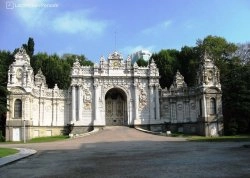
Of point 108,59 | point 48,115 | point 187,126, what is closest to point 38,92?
point 48,115

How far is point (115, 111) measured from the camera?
63312mm

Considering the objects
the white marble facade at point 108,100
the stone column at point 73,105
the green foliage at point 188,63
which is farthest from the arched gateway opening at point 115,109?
the green foliage at point 188,63

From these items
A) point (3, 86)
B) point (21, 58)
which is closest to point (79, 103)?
point (21, 58)

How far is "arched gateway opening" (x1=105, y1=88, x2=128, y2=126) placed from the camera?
6278 cm

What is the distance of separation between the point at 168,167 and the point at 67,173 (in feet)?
14.4

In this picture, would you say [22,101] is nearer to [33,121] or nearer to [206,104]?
[33,121]

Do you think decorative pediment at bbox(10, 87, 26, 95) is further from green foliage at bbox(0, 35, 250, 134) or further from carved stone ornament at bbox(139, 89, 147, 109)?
carved stone ornament at bbox(139, 89, 147, 109)

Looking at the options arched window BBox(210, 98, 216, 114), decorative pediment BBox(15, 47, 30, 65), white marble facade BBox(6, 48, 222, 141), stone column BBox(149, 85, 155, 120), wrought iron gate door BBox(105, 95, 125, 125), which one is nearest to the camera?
arched window BBox(210, 98, 216, 114)

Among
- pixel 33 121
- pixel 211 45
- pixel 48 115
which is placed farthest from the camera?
pixel 211 45

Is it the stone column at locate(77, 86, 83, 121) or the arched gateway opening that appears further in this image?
the arched gateway opening

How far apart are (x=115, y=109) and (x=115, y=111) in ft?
1.18

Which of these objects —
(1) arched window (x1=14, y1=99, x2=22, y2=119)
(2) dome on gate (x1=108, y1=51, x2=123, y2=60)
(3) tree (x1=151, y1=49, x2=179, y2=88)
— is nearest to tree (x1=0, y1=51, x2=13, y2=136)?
(1) arched window (x1=14, y1=99, x2=22, y2=119)

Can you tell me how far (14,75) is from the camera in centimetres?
5231

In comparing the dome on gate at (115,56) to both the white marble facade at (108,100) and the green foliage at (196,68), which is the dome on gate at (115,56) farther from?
the green foliage at (196,68)
